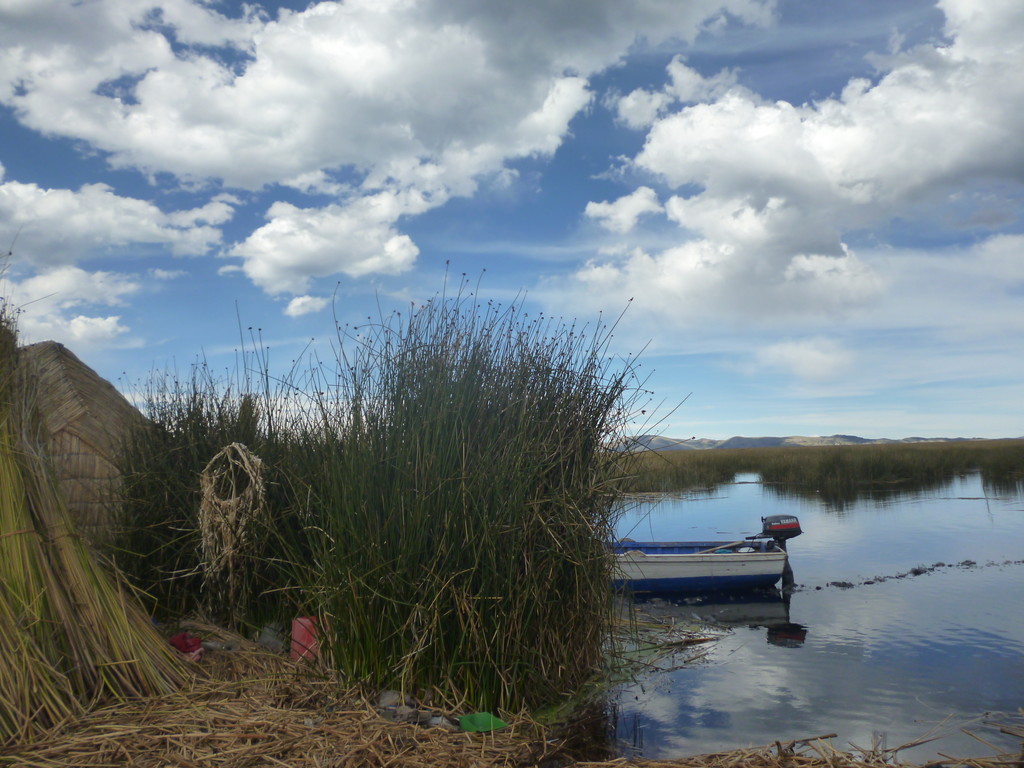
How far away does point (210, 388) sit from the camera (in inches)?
305

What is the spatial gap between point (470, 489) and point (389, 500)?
0.55 meters

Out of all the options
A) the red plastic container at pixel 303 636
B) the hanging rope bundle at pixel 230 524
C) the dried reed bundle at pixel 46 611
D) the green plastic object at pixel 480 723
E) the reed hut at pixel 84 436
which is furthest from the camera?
the reed hut at pixel 84 436

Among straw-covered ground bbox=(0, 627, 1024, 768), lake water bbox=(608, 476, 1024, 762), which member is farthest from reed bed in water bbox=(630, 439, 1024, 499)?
straw-covered ground bbox=(0, 627, 1024, 768)

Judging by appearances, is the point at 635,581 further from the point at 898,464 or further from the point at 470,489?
the point at 898,464

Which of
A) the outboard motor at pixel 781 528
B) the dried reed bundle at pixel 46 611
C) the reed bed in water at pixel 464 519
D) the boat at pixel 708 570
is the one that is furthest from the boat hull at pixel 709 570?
the dried reed bundle at pixel 46 611

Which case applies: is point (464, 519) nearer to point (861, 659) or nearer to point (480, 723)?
point (480, 723)

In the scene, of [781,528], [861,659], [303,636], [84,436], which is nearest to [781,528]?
[781,528]

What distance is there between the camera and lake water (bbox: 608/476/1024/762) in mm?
6695

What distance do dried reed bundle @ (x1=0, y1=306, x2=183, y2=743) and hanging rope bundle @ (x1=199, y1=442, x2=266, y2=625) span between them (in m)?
1.12

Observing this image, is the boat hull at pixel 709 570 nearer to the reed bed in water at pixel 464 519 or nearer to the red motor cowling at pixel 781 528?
the red motor cowling at pixel 781 528

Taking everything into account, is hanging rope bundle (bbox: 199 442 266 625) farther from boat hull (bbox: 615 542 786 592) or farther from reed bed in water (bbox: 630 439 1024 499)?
reed bed in water (bbox: 630 439 1024 499)

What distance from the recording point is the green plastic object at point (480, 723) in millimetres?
4551

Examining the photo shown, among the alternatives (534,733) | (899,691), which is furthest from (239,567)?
(899,691)

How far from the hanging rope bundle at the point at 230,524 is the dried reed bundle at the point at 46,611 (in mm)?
1117
